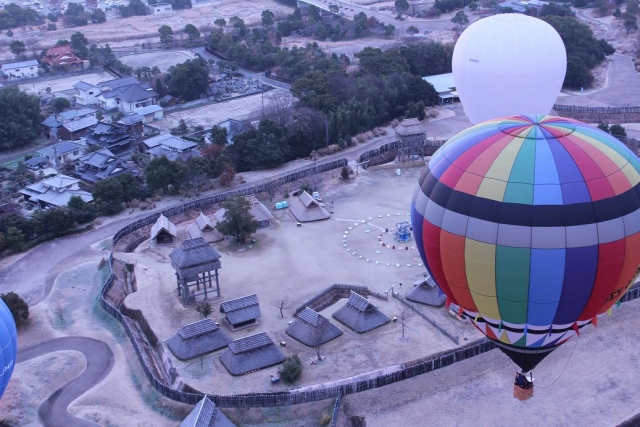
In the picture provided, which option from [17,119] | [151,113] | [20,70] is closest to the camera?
[17,119]

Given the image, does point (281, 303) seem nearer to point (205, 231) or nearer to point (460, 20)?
point (205, 231)

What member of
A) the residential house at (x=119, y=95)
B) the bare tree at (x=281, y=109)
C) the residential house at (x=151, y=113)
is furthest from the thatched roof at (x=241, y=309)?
the residential house at (x=119, y=95)

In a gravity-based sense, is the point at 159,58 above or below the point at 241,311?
below

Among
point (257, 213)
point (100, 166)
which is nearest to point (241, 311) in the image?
point (257, 213)

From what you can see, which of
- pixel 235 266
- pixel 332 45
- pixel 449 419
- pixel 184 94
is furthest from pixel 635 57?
pixel 449 419

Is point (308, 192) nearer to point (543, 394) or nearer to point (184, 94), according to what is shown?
point (543, 394)

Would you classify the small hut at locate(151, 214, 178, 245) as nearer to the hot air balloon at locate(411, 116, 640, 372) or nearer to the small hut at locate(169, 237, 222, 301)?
the small hut at locate(169, 237, 222, 301)

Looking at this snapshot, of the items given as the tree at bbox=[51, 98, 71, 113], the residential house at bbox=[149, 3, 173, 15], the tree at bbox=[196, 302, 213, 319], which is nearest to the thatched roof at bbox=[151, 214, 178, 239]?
the tree at bbox=[196, 302, 213, 319]
